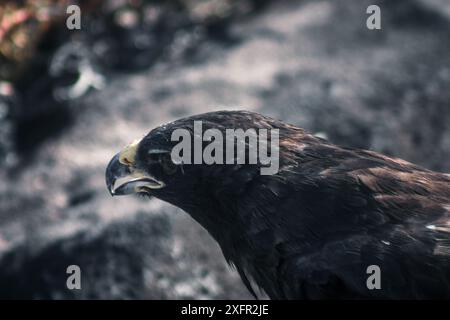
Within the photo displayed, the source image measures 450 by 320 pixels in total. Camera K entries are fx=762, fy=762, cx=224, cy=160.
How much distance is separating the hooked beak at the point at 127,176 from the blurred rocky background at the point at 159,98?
1.24 metres

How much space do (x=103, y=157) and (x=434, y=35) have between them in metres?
3.17

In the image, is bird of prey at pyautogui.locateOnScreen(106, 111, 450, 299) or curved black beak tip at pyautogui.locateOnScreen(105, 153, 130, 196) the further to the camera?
curved black beak tip at pyautogui.locateOnScreen(105, 153, 130, 196)

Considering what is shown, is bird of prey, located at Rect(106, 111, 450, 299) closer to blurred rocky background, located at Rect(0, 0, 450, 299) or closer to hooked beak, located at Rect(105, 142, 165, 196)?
hooked beak, located at Rect(105, 142, 165, 196)

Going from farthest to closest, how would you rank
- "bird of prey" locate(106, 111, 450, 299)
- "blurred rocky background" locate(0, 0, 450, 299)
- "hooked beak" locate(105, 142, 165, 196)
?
"blurred rocky background" locate(0, 0, 450, 299), "hooked beak" locate(105, 142, 165, 196), "bird of prey" locate(106, 111, 450, 299)

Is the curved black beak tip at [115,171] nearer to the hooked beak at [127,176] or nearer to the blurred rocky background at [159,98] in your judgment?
the hooked beak at [127,176]

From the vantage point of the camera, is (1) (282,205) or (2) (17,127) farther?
(2) (17,127)

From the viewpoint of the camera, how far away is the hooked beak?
373cm

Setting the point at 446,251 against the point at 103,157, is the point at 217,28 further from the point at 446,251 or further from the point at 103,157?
the point at 446,251

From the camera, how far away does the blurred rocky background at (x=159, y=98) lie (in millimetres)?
5020

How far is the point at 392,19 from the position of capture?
23.9ft

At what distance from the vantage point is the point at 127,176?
12.3 ft

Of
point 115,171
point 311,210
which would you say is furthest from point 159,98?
point 311,210

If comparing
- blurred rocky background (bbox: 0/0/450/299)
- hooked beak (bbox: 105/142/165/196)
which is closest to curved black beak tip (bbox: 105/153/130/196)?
hooked beak (bbox: 105/142/165/196)

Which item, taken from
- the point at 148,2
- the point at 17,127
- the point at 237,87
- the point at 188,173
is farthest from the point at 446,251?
the point at 148,2
